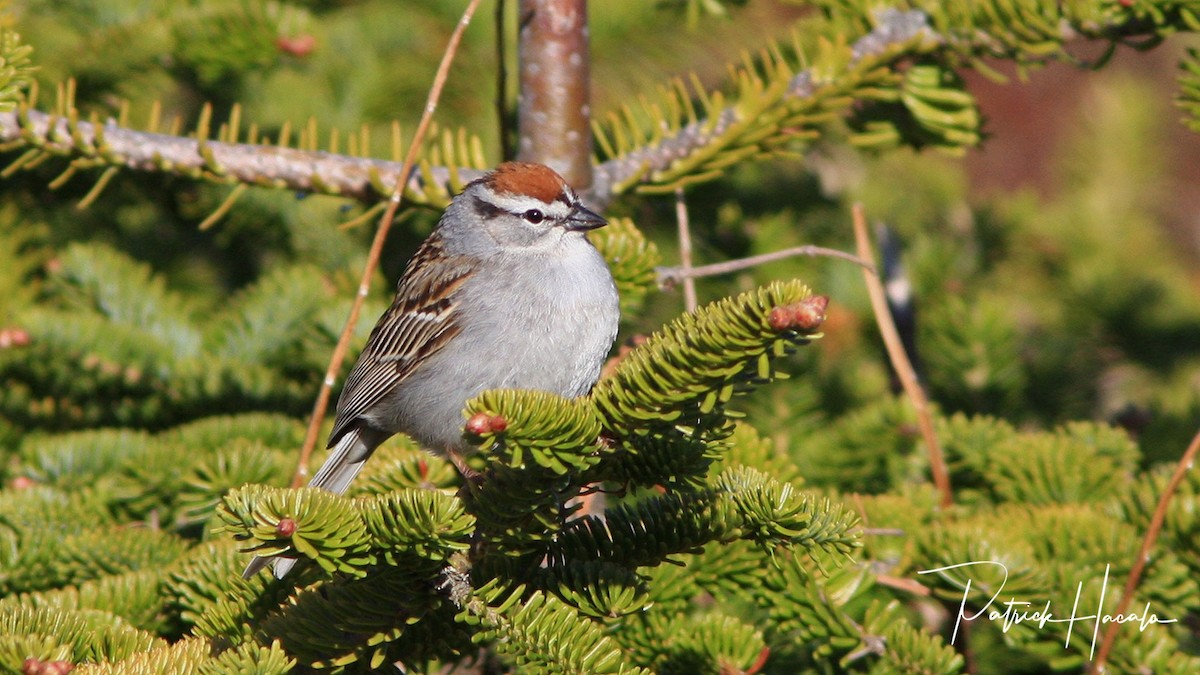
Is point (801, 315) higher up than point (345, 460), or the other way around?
point (801, 315)

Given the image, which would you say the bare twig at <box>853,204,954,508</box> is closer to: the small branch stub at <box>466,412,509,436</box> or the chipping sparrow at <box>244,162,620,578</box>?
the chipping sparrow at <box>244,162,620,578</box>

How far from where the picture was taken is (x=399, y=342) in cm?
319

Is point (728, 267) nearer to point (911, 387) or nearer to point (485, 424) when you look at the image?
point (911, 387)

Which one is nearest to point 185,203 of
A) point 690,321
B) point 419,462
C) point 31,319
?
point 31,319

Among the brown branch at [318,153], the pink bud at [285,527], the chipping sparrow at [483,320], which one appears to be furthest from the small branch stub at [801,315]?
the brown branch at [318,153]

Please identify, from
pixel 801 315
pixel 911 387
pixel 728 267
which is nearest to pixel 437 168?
pixel 728 267

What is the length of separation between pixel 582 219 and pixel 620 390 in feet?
4.03

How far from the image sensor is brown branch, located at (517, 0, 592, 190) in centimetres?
294

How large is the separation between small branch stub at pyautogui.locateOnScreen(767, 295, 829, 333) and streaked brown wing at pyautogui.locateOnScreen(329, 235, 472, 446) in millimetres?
1650

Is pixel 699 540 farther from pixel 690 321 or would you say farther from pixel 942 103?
pixel 942 103

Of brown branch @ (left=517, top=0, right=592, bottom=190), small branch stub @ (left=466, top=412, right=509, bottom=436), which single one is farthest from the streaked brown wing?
small branch stub @ (left=466, top=412, right=509, bottom=436)

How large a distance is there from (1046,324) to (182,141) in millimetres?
3309

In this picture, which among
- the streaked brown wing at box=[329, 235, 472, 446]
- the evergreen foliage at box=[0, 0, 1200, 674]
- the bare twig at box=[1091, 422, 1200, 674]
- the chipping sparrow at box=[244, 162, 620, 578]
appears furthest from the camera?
the streaked brown wing at box=[329, 235, 472, 446]

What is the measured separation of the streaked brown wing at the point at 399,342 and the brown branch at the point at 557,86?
45 cm
